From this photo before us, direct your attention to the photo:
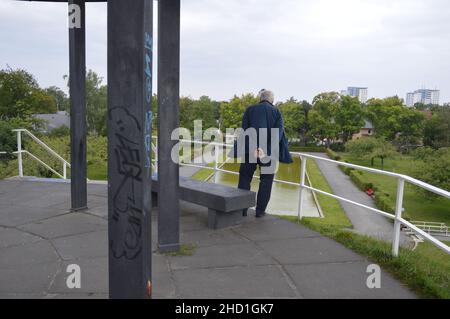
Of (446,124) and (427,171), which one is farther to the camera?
(446,124)

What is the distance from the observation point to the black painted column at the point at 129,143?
2230mm

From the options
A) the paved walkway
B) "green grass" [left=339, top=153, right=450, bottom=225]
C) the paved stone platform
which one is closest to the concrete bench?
the paved stone platform

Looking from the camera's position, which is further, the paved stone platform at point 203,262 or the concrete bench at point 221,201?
the concrete bench at point 221,201

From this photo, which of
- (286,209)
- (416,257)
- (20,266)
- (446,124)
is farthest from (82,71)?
(446,124)

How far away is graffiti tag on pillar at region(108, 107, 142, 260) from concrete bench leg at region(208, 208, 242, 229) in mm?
2958

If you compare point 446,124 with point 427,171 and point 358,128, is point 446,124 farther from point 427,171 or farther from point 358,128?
point 427,171

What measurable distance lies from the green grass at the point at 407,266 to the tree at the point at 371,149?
51.2 metres

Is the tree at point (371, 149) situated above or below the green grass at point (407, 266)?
below

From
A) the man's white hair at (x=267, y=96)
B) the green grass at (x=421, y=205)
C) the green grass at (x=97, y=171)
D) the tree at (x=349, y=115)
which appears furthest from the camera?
the tree at (x=349, y=115)

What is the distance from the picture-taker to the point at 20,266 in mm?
3881

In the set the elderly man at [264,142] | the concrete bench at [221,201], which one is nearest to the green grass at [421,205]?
the elderly man at [264,142]

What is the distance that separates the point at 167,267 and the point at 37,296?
1216mm

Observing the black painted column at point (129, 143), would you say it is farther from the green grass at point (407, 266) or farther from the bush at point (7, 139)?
the bush at point (7, 139)

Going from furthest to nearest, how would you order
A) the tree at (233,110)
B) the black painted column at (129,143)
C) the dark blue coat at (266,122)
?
the tree at (233,110)
the dark blue coat at (266,122)
the black painted column at (129,143)
